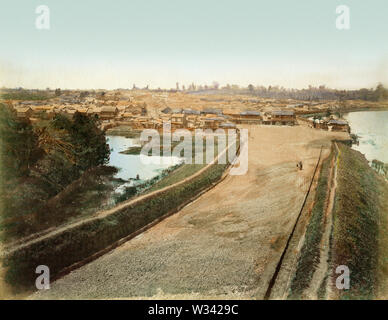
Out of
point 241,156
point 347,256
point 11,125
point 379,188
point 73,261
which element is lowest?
point 73,261

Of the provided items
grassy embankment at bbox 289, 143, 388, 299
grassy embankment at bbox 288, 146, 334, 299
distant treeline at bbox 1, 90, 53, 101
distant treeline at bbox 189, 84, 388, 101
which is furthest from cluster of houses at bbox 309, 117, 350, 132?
distant treeline at bbox 1, 90, 53, 101

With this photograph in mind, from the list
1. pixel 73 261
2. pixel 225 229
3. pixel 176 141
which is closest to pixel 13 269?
pixel 73 261

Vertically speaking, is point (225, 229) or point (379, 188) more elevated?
point (379, 188)

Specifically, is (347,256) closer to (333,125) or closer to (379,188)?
(379,188)

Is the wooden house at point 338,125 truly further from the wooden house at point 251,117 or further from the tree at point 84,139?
the tree at point 84,139

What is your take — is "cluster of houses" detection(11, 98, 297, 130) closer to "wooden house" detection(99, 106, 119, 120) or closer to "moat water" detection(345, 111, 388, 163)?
"wooden house" detection(99, 106, 119, 120)

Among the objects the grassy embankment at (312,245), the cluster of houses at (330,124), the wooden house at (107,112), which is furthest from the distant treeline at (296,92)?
the wooden house at (107,112)
